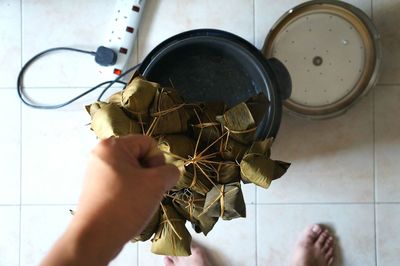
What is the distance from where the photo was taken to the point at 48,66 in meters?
1.24

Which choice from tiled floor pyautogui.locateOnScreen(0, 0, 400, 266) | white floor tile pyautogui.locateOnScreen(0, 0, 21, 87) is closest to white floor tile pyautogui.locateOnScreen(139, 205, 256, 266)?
tiled floor pyautogui.locateOnScreen(0, 0, 400, 266)

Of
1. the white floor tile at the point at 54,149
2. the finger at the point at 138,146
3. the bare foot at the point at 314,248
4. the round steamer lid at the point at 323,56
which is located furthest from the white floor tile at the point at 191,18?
the finger at the point at 138,146

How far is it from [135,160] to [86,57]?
0.77m

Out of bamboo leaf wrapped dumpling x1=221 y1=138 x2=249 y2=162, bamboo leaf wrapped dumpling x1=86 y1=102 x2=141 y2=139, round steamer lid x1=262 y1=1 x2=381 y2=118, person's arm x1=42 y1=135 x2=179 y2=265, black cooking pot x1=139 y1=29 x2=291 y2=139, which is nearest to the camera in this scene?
person's arm x1=42 y1=135 x2=179 y2=265

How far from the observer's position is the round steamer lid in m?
1.10

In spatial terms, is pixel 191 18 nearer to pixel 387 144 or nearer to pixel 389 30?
pixel 389 30

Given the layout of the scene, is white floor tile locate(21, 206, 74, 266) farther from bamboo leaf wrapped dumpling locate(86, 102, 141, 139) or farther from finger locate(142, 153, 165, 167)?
finger locate(142, 153, 165, 167)

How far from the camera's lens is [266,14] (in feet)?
3.85

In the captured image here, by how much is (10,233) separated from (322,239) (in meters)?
0.91

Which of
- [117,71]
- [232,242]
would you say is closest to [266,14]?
[117,71]

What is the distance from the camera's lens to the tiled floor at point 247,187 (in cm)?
117

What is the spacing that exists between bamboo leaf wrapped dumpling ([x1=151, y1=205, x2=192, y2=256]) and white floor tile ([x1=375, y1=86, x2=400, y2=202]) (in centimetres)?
60

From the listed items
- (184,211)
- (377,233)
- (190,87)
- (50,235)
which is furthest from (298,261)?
(50,235)

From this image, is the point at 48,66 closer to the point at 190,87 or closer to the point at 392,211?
the point at 190,87
